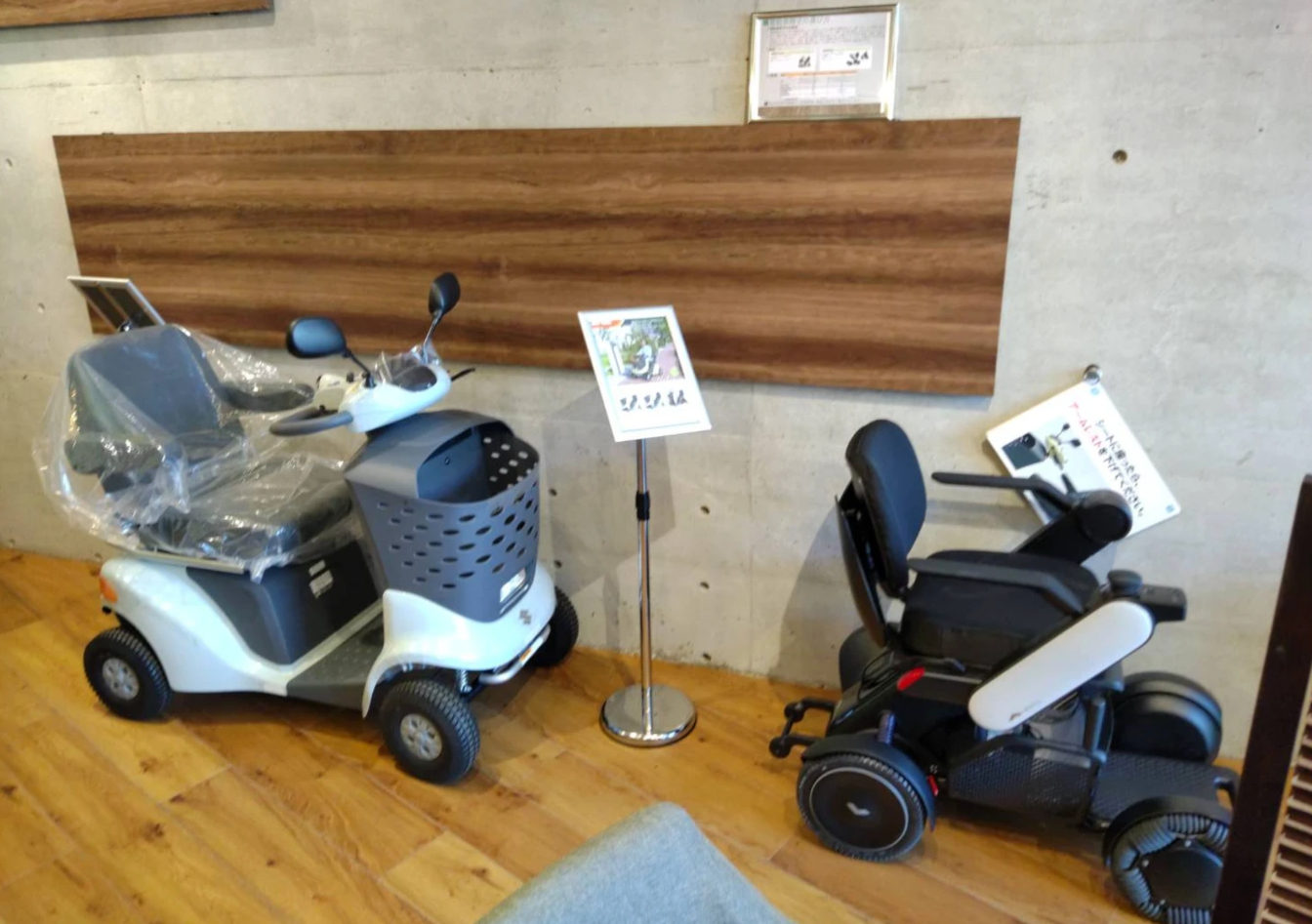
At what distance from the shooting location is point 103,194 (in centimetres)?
283

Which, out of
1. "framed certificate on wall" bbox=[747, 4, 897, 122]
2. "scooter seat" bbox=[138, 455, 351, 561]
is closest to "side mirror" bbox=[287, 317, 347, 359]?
"scooter seat" bbox=[138, 455, 351, 561]

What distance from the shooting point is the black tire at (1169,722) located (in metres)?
1.88

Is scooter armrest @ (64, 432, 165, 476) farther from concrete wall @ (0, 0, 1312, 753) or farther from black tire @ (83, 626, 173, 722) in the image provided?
concrete wall @ (0, 0, 1312, 753)

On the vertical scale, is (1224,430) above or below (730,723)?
above

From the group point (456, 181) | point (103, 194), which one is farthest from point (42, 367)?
point (456, 181)

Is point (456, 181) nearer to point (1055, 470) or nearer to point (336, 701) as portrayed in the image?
point (336, 701)

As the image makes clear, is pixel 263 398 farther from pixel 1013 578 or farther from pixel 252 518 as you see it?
pixel 1013 578

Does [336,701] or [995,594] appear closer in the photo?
[995,594]

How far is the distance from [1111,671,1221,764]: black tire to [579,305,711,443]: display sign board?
1129mm

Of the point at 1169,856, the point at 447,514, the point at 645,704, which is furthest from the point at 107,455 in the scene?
the point at 1169,856

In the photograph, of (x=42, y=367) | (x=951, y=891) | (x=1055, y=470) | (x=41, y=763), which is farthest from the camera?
(x=42, y=367)

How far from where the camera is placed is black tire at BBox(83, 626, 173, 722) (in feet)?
7.55

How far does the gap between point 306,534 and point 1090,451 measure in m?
1.93

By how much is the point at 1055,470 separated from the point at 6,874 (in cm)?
248
